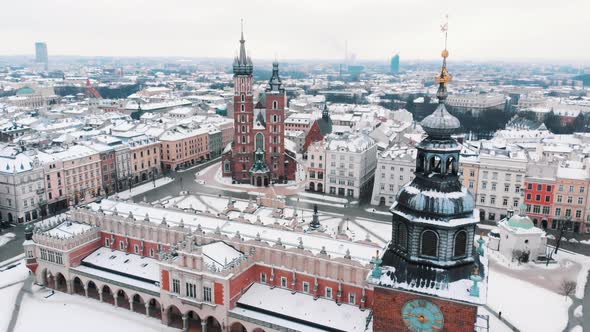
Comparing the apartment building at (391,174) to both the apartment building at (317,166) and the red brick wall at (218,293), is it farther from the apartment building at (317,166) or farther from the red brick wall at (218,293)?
the red brick wall at (218,293)

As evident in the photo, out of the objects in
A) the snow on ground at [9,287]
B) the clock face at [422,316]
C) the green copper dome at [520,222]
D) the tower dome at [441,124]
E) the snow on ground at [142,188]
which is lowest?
the snow on ground at [9,287]

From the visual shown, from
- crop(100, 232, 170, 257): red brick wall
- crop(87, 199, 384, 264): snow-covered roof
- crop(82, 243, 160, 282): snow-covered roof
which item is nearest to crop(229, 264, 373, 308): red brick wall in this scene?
crop(87, 199, 384, 264): snow-covered roof

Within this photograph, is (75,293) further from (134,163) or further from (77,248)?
(134,163)

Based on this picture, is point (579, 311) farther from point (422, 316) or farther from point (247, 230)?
point (247, 230)

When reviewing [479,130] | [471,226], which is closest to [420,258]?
[471,226]

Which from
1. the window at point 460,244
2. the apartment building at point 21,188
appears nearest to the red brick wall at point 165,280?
the window at point 460,244

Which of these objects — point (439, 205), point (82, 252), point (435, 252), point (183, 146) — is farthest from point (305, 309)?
point (183, 146)

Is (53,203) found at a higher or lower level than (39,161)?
lower
